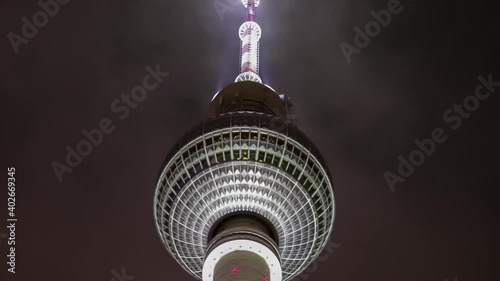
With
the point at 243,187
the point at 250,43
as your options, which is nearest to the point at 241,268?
the point at 243,187

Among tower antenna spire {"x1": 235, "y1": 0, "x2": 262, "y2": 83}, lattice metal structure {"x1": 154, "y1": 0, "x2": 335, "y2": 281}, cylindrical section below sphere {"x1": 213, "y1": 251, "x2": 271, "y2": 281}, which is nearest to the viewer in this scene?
cylindrical section below sphere {"x1": 213, "y1": 251, "x2": 271, "y2": 281}

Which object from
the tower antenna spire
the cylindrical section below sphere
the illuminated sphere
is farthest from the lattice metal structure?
the tower antenna spire

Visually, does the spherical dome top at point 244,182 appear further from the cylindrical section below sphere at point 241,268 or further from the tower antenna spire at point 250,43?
the tower antenna spire at point 250,43

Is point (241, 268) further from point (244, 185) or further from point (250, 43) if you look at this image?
point (250, 43)

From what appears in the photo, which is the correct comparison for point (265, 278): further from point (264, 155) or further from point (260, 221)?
point (264, 155)

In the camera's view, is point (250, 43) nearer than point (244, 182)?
No

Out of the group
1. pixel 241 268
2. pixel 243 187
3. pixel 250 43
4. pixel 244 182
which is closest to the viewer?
pixel 241 268

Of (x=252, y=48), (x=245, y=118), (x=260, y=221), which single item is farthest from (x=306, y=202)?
(x=252, y=48)

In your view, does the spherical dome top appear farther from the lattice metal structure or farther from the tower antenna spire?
the tower antenna spire
